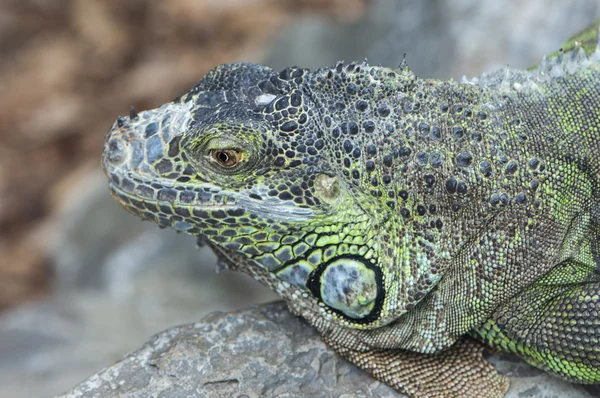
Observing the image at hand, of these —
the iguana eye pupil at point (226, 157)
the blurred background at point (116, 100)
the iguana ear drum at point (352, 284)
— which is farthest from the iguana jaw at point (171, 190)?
the blurred background at point (116, 100)

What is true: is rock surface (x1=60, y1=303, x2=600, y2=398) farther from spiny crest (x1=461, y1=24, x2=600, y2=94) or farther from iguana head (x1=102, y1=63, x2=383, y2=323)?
spiny crest (x1=461, y1=24, x2=600, y2=94)

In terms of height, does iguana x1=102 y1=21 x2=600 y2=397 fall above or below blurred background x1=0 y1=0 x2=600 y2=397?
below

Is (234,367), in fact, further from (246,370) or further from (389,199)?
(389,199)

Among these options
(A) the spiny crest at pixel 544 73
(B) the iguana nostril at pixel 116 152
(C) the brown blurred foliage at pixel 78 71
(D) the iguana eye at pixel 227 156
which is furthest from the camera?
(C) the brown blurred foliage at pixel 78 71

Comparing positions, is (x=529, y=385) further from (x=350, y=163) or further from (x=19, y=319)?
(x=19, y=319)

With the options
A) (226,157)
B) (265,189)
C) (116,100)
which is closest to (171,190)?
(226,157)

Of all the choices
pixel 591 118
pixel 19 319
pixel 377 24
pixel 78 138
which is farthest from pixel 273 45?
pixel 591 118

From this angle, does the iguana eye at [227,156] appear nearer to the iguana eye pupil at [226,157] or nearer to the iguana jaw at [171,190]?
the iguana eye pupil at [226,157]

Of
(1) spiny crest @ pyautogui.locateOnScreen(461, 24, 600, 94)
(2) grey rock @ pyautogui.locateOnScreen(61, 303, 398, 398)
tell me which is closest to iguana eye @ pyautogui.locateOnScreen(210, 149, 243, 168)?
(2) grey rock @ pyautogui.locateOnScreen(61, 303, 398, 398)
